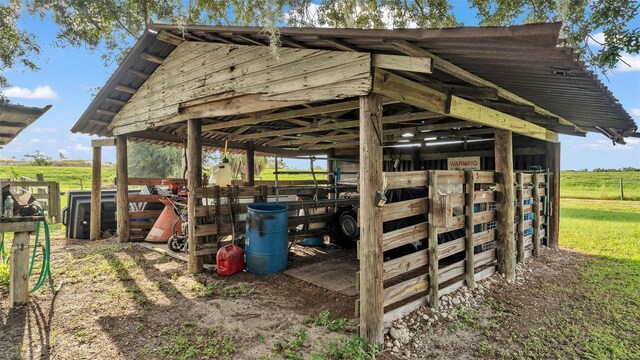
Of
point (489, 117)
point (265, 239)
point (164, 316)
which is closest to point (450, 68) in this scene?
point (489, 117)

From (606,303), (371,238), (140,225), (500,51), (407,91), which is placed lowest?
(606,303)

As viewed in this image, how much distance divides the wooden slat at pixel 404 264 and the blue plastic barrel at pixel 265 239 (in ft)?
6.72

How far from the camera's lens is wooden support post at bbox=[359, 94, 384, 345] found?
2.90 metres

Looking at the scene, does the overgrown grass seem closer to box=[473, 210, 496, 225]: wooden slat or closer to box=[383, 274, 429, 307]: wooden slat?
box=[473, 210, 496, 225]: wooden slat

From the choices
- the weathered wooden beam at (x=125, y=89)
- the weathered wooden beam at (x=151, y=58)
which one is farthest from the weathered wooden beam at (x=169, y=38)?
→ the weathered wooden beam at (x=125, y=89)

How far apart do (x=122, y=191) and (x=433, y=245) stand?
250 inches

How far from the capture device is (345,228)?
251 inches

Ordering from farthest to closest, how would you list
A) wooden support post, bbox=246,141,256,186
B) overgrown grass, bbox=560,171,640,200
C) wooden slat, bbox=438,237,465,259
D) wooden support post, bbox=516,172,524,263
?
overgrown grass, bbox=560,171,640,200 → wooden support post, bbox=246,141,256,186 → wooden support post, bbox=516,172,524,263 → wooden slat, bbox=438,237,465,259

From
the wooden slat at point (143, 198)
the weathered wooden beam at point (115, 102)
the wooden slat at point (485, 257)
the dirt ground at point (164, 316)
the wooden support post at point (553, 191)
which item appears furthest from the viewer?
the wooden slat at point (143, 198)

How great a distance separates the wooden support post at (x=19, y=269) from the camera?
3635 millimetres

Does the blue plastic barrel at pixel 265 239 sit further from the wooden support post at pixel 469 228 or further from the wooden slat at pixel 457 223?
the wooden support post at pixel 469 228

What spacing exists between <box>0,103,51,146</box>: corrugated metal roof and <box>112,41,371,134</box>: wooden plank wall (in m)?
1.86

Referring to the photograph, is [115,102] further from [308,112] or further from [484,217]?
[484,217]

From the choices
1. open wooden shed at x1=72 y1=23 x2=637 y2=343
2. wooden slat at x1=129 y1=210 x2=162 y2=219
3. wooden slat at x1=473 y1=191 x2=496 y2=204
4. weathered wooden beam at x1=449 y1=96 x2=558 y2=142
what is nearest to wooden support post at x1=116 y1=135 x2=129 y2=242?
open wooden shed at x1=72 y1=23 x2=637 y2=343
